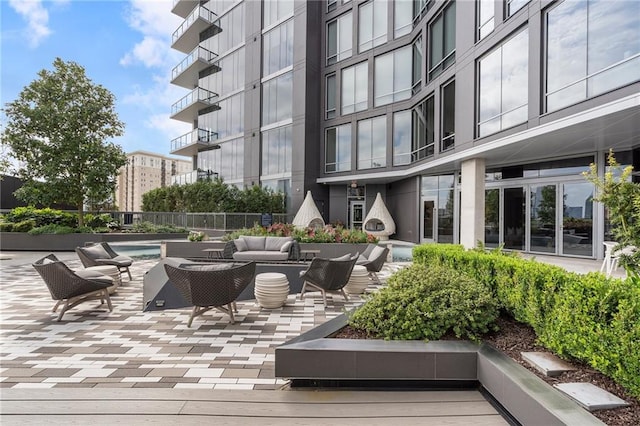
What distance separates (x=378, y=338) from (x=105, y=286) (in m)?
4.30

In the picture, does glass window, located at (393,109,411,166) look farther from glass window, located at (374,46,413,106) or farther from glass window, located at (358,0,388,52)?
glass window, located at (358,0,388,52)

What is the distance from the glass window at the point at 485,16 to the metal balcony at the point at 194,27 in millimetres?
21948

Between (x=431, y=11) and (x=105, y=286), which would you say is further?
(x=431, y=11)

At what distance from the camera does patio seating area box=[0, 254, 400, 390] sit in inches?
126

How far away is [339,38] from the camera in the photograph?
21438 millimetres

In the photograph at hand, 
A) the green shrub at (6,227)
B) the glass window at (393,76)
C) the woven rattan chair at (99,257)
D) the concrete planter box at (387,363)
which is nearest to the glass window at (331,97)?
the glass window at (393,76)

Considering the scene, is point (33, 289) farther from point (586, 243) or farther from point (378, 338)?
point (586, 243)

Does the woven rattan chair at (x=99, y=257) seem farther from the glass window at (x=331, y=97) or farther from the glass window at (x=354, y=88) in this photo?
the glass window at (x=331, y=97)

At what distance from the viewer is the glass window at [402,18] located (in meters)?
18.0

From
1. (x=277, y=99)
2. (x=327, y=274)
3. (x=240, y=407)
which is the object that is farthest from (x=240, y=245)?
(x=277, y=99)

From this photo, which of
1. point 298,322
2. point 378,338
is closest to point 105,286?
point 298,322

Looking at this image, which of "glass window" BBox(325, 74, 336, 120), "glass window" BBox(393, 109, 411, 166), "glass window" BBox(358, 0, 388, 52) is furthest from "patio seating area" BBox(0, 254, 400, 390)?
"glass window" BBox(358, 0, 388, 52)

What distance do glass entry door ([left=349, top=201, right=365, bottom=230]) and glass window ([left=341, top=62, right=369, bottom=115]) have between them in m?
5.56

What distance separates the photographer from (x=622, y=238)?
3.29 m
